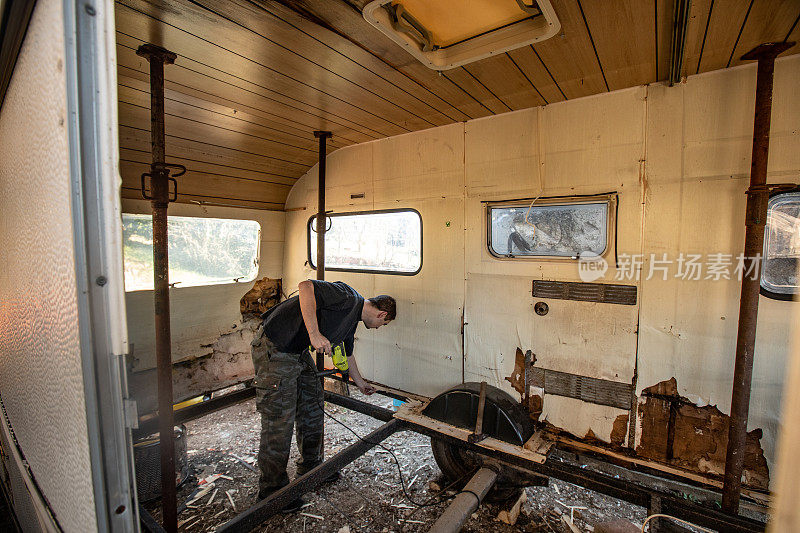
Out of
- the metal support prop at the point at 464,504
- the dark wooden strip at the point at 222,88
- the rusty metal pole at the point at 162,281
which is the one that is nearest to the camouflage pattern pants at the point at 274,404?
the rusty metal pole at the point at 162,281

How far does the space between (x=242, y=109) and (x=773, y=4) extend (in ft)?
10.5

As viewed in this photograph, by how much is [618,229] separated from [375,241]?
2324 millimetres

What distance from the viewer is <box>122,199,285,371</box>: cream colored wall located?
3.85m

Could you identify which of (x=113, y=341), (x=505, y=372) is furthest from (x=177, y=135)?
(x=505, y=372)

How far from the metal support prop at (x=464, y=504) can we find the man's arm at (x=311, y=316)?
1232mm

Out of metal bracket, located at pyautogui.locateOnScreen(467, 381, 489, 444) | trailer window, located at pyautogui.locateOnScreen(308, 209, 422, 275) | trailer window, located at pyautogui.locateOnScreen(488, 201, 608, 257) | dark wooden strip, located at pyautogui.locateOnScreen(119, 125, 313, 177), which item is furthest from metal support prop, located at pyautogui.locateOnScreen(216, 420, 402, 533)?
dark wooden strip, located at pyautogui.locateOnScreen(119, 125, 313, 177)

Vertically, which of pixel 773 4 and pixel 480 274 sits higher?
pixel 773 4

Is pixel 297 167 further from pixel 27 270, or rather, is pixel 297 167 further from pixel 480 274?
pixel 27 270

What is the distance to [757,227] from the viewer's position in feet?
6.95

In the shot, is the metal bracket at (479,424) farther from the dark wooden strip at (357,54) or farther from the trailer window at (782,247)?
the dark wooden strip at (357,54)

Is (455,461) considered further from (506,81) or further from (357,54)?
(357,54)

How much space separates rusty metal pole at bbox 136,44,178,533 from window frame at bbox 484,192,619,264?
2.40m

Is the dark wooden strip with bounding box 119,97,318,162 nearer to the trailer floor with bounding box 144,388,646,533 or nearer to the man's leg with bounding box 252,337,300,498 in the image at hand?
the man's leg with bounding box 252,337,300,498

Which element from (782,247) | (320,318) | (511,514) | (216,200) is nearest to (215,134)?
(216,200)
